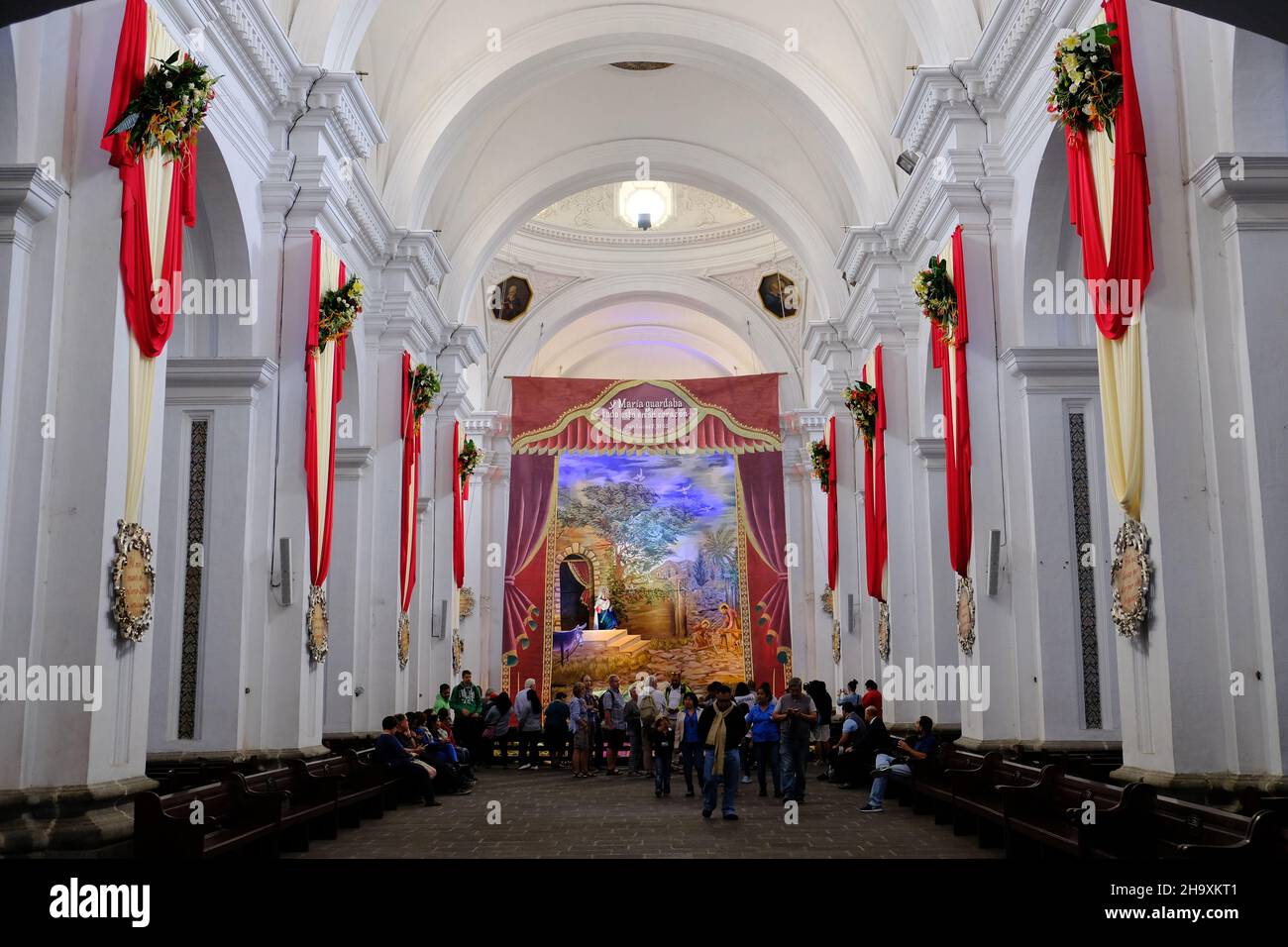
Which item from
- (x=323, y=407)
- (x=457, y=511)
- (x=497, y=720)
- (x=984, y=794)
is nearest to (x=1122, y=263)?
(x=984, y=794)

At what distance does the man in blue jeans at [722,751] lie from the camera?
10.9 m

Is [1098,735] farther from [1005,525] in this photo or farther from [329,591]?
[329,591]

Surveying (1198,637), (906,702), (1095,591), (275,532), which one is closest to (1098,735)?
(1095,591)

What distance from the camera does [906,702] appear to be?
15.5 meters

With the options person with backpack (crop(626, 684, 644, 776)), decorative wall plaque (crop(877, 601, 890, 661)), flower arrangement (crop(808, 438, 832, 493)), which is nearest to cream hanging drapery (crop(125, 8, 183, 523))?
person with backpack (crop(626, 684, 644, 776))

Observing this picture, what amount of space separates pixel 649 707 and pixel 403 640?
3318 mm

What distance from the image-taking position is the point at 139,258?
753cm

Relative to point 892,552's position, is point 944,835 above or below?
below

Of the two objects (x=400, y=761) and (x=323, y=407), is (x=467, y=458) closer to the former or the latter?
(x=323, y=407)

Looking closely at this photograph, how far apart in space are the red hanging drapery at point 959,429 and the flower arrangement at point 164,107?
265 inches

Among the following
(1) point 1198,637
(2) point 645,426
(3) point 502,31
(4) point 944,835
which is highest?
(3) point 502,31

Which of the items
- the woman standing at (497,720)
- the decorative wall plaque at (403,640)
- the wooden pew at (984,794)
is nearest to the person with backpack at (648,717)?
the woman standing at (497,720)
